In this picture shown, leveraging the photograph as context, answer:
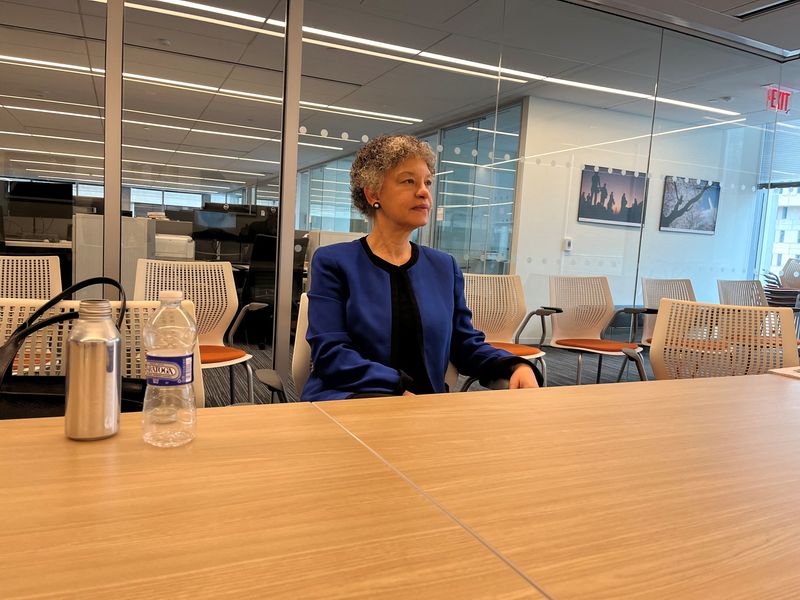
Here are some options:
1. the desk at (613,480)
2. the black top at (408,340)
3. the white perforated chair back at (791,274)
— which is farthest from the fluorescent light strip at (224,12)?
the white perforated chair back at (791,274)

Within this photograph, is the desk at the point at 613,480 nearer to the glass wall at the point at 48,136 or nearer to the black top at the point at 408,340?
the black top at the point at 408,340

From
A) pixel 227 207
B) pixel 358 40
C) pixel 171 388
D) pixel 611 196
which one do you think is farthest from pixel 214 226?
pixel 611 196

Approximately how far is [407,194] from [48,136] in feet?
10.7

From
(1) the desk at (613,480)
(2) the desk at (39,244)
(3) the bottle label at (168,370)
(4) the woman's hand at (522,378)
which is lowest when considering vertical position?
(4) the woman's hand at (522,378)

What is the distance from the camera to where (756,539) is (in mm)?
718

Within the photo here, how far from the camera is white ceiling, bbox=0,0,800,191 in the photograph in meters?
3.76

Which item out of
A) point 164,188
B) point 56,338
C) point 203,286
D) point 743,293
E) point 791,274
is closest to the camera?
point 56,338

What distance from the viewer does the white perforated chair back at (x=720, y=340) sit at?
222cm

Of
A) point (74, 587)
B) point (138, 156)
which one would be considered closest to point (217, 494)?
point (74, 587)

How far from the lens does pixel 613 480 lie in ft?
2.89

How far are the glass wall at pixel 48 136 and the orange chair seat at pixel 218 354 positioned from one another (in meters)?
1.15

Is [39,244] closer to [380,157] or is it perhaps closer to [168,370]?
[380,157]

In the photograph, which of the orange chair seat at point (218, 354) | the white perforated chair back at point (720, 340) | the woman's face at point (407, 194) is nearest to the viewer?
the woman's face at point (407, 194)

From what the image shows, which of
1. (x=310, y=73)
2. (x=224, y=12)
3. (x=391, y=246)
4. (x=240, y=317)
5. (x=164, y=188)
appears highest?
(x=224, y=12)
